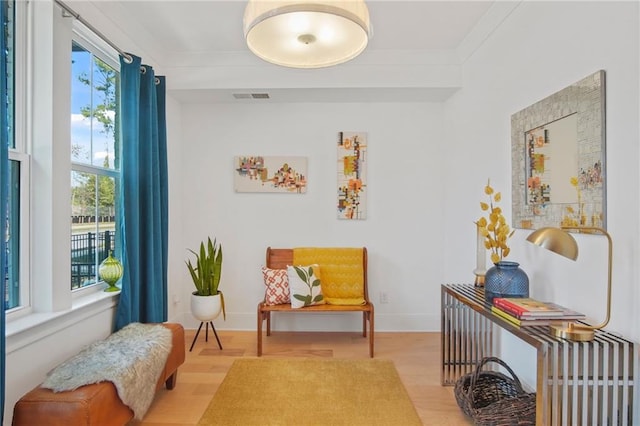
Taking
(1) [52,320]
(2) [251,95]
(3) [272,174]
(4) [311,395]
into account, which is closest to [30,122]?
(1) [52,320]

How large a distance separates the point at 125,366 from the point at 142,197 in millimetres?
1311

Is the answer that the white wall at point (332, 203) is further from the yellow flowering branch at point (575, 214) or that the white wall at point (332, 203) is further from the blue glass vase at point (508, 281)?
the yellow flowering branch at point (575, 214)

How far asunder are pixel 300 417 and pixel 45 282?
1664 millimetres

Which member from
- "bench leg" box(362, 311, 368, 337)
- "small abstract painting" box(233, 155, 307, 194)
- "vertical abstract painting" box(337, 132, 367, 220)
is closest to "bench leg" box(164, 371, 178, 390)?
"bench leg" box(362, 311, 368, 337)

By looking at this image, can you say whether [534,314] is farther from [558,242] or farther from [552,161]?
[552,161]

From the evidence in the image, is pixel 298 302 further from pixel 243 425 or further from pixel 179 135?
pixel 179 135

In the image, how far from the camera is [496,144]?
8.99ft

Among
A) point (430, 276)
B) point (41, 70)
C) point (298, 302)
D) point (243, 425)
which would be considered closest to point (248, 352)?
point (298, 302)

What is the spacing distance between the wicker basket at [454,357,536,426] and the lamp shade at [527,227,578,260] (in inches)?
33.8

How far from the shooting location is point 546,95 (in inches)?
84.9

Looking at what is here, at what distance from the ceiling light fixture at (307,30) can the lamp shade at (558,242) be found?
3.70 ft

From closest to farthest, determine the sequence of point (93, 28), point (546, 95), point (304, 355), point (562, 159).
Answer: point (562, 159) < point (546, 95) < point (93, 28) < point (304, 355)

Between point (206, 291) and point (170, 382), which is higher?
point (206, 291)

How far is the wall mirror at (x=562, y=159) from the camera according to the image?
1.74m
